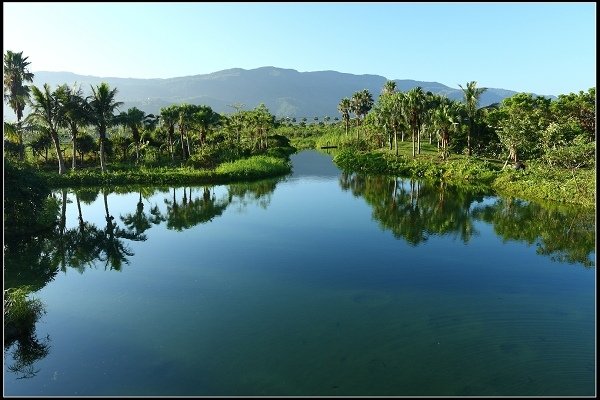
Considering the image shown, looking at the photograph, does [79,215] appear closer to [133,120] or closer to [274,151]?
[133,120]

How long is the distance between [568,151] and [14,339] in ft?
144

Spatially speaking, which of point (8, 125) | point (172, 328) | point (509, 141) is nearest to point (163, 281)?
point (172, 328)

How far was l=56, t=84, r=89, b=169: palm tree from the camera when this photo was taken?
45094 mm

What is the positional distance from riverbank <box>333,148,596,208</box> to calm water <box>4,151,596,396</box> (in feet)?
20.9

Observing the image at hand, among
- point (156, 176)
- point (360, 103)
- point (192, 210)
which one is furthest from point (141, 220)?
point (360, 103)

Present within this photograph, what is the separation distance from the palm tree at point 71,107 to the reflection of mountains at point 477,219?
3206 cm

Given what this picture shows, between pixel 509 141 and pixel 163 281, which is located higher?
pixel 509 141

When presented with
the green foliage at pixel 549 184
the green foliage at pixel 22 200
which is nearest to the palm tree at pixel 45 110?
the green foliage at pixel 22 200

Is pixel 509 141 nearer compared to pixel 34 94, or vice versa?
pixel 34 94

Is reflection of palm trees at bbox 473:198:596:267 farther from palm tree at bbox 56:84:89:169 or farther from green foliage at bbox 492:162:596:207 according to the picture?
palm tree at bbox 56:84:89:169

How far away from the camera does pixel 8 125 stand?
35719 mm

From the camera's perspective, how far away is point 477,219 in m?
29.2

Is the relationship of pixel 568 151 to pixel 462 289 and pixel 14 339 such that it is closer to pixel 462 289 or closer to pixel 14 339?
pixel 462 289

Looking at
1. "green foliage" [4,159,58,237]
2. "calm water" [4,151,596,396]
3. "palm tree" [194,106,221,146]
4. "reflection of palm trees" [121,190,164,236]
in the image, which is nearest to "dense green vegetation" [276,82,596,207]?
"calm water" [4,151,596,396]
